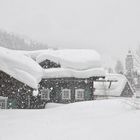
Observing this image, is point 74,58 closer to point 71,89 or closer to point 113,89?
point 71,89

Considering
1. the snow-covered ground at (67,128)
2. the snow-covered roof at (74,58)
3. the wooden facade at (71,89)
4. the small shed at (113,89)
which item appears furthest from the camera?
the small shed at (113,89)

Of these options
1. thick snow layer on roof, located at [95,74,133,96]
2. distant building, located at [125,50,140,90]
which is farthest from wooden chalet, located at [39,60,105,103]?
distant building, located at [125,50,140,90]

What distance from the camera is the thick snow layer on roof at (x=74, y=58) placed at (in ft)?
90.4

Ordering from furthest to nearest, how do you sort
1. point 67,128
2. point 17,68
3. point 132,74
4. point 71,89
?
1. point 132,74
2. point 71,89
3. point 17,68
4. point 67,128

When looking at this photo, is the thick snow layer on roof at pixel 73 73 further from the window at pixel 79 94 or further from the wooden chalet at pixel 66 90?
the window at pixel 79 94

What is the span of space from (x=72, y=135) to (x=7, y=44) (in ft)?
400

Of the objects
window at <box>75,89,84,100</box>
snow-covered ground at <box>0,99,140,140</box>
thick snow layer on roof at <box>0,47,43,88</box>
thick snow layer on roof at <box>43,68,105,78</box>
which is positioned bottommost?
snow-covered ground at <box>0,99,140,140</box>

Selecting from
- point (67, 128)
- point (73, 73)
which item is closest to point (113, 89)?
point (73, 73)

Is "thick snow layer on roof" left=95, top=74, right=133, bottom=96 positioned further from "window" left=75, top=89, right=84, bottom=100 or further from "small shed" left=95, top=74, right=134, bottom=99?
"window" left=75, top=89, right=84, bottom=100

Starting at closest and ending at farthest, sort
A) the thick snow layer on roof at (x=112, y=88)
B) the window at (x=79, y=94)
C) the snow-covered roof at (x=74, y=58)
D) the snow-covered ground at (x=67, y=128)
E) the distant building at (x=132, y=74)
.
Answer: the snow-covered ground at (x=67, y=128) → the snow-covered roof at (x=74, y=58) → the window at (x=79, y=94) → the thick snow layer on roof at (x=112, y=88) → the distant building at (x=132, y=74)

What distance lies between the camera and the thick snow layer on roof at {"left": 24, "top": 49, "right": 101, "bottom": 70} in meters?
27.5

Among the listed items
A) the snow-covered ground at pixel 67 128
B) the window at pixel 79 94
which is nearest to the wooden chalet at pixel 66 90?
the window at pixel 79 94

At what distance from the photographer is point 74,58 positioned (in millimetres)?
28328

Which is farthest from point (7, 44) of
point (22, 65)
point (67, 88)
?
point (22, 65)
